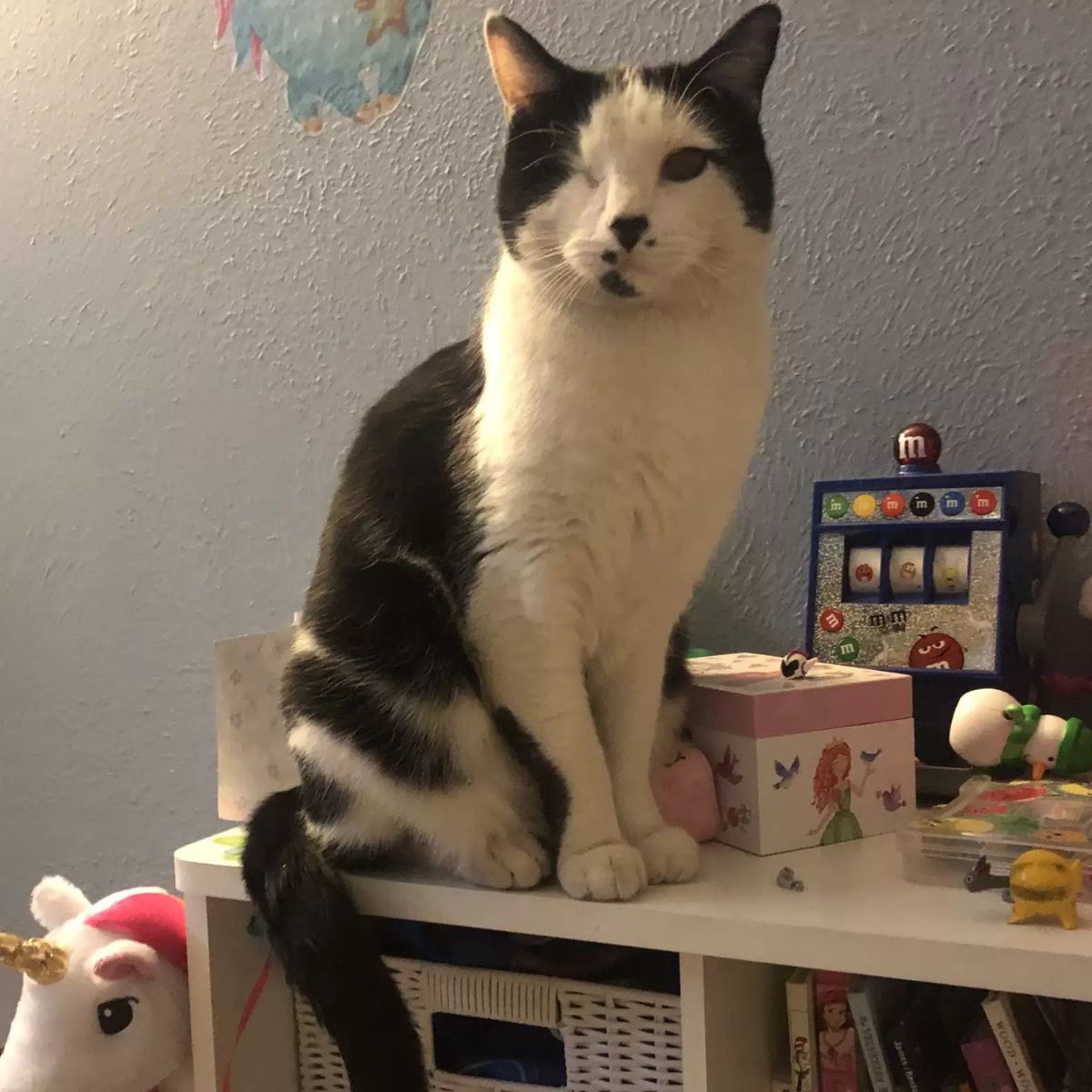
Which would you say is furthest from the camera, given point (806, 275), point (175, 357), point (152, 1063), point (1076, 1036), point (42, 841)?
point (42, 841)

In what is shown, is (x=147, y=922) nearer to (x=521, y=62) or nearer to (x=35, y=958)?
(x=35, y=958)

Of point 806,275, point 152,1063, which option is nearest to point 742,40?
point 806,275

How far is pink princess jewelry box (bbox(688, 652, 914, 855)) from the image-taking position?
0.85 meters

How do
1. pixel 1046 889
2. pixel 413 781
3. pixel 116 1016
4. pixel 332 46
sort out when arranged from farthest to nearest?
pixel 332 46 < pixel 116 1016 < pixel 413 781 < pixel 1046 889

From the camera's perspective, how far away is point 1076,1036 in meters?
0.74

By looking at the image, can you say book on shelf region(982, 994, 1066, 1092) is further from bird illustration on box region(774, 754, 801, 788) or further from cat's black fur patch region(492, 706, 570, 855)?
cat's black fur patch region(492, 706, 570, 855)

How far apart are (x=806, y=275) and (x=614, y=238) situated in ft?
1.44

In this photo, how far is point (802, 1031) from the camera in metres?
0.77

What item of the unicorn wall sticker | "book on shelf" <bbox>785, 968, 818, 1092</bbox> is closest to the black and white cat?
"book on shelf" <bbox>785, 968, 818, 1092</bbox>

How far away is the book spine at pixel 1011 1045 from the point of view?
71 cm

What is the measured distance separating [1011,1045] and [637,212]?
625mm

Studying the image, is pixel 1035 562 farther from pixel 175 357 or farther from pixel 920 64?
pixel 175 357

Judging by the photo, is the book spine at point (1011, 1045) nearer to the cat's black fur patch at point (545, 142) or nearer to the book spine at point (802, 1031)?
the book spine at point (802, 1031)

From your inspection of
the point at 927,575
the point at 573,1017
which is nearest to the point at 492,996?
the point at 573,1017
